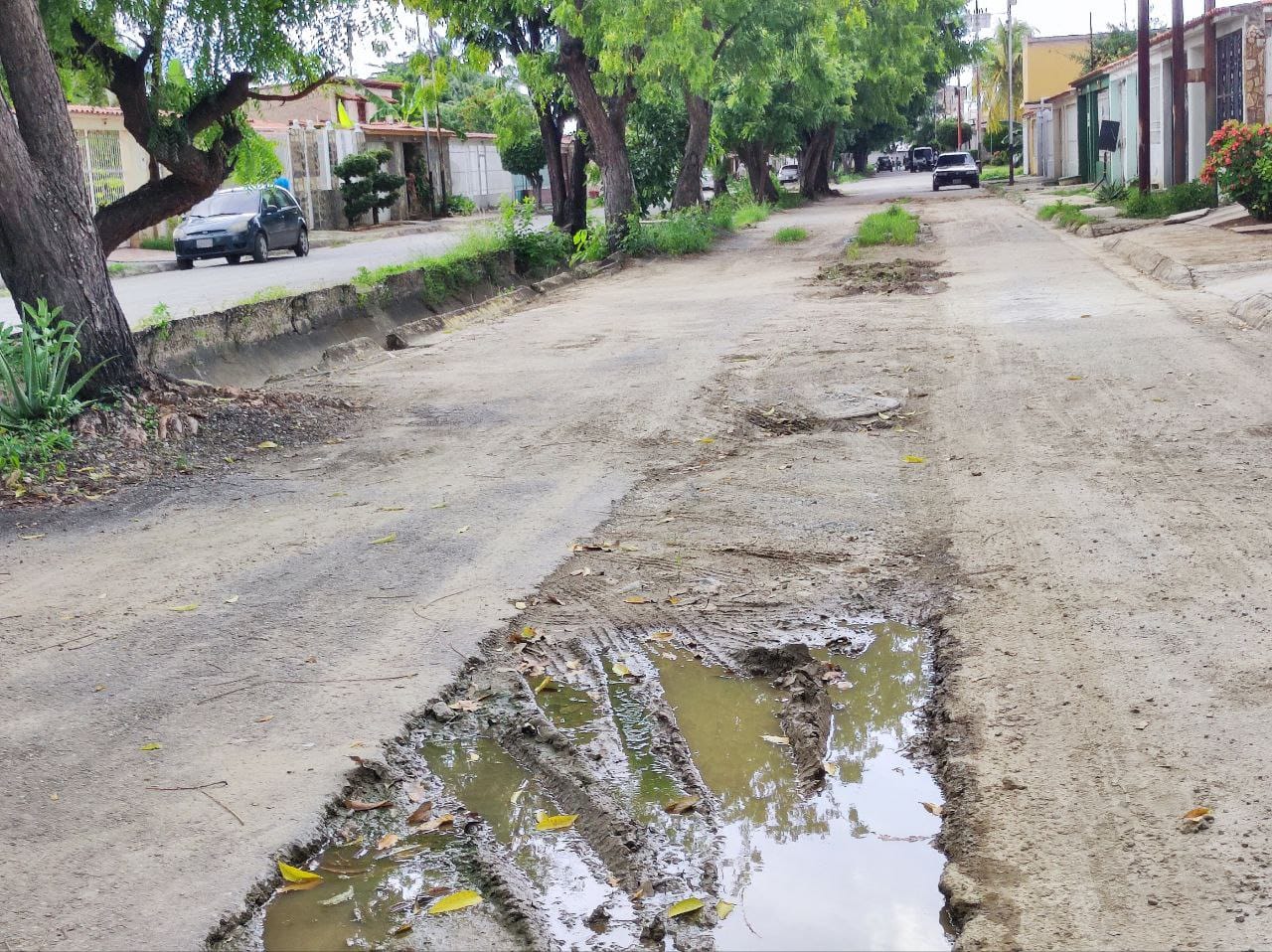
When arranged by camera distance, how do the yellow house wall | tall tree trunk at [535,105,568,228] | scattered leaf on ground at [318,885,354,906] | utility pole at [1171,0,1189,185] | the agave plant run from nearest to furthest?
scattered leaf on ground at [318,885,354,906], the agave plant, utility pole at [1171,0,1189,185], tall tree trunk at [535,105,568,228], the yellow house wall

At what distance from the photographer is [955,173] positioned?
169 feet

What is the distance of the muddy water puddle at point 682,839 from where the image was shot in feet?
10.3

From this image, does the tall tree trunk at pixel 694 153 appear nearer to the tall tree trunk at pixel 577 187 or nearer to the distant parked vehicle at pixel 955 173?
the tall tree trunk at pixel 577 187

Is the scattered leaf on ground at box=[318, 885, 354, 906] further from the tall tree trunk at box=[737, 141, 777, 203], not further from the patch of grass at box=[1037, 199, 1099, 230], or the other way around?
the tall tree trunk at box=[737, 141, 777, 203]

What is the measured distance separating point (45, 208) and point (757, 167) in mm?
36132

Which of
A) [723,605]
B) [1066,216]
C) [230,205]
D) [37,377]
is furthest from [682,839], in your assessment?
[230,205]

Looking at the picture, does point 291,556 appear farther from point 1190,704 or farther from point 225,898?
point 1190,704

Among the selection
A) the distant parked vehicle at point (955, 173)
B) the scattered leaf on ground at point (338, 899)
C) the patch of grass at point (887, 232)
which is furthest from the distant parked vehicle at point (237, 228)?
Result: the distant parked vehicle at point (955, 173)

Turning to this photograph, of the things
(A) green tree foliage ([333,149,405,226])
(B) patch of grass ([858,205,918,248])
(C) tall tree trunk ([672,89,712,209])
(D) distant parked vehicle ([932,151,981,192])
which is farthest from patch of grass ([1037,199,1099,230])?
(D) distant parked vehicle ([932,151,981,192])

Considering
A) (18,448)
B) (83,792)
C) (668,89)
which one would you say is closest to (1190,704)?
(83,792)

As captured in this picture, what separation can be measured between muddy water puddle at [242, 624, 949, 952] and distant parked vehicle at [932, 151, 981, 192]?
4955 cm

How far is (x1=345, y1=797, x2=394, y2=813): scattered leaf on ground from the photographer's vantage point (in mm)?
3719

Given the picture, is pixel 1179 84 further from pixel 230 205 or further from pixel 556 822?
pixel 556 822

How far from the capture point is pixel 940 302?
14.3 metres
